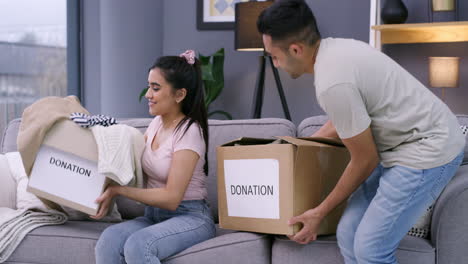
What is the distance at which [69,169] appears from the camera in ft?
6.58

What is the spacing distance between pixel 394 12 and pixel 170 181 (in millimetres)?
2320

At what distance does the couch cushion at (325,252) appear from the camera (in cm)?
181

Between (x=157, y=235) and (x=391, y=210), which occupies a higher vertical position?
(x=391, y=210)

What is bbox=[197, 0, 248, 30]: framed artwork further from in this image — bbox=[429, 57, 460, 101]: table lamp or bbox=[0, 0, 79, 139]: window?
bbox=[429, 57, 460, 101]: table lamp

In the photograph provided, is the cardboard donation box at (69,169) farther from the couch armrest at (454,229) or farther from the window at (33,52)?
the window at (33,52)

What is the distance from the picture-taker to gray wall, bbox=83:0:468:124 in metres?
4.27

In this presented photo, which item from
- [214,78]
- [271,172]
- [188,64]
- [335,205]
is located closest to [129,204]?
[188,64]

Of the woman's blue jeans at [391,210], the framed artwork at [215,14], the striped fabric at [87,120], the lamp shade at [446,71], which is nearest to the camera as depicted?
the woman's blue jeans at [391,210]

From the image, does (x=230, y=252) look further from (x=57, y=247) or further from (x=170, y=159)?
(x=57, y=247)

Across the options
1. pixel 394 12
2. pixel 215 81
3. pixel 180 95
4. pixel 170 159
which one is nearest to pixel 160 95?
pixel 180 95

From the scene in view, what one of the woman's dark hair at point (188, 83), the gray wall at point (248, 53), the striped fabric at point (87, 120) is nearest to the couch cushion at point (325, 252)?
the woman's dark hair at point (188, 83)

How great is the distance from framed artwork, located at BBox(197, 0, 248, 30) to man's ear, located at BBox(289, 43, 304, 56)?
3042mm

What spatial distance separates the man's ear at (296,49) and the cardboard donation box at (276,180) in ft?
0.88

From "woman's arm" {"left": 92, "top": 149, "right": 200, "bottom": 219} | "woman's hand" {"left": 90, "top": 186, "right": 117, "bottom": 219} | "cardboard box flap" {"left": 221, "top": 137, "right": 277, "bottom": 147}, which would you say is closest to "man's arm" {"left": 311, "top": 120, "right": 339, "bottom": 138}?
"cardboard box flap" {"left": 221, "top": 137, "right": 277, "bottom": 147}
